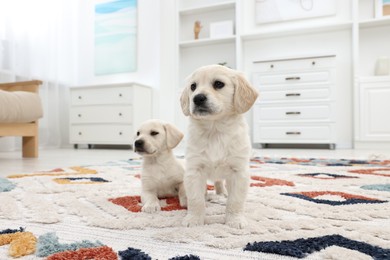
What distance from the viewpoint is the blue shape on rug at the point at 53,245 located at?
2.13ft

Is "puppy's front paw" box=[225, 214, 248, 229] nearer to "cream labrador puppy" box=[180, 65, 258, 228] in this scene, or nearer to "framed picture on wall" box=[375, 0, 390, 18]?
"cream labrador puppy" box=[180, 65, 258, 228]

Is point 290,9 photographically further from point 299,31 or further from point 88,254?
point 88,254

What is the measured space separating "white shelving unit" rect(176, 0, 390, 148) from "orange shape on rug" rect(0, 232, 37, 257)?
3.90 meters

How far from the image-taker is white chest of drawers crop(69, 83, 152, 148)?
446 centimetres

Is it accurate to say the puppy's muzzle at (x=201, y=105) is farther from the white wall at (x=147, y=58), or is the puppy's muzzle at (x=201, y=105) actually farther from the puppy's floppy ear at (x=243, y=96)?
the white wall at (x=147, y=58)

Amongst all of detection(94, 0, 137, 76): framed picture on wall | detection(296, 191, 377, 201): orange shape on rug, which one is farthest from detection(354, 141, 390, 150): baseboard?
detection(94, 0, 137, 76): framed picture on wall

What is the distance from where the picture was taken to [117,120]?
4516mm

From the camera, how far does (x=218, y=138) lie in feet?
3.11

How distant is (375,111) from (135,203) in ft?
12.4

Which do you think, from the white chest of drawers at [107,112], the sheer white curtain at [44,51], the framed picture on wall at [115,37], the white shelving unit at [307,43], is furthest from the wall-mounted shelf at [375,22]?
the sheer white curtain at [44,51]

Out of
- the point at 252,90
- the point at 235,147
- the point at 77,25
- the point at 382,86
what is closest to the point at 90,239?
the point at 235,147

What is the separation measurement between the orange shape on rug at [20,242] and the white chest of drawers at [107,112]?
367cm

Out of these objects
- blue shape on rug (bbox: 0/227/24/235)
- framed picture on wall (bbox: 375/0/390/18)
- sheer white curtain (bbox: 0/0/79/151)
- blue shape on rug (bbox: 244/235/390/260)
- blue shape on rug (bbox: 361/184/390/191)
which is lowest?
blue shape on rug (bbox: 361/184/390/191)

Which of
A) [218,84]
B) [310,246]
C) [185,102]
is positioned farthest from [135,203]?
[310,246]
